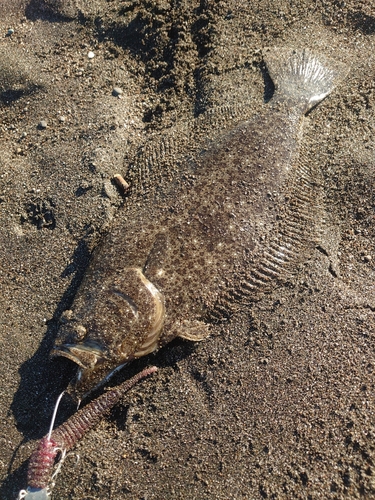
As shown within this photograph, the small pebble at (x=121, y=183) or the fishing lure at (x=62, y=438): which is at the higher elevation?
the small pebble at (x=121, y=183)

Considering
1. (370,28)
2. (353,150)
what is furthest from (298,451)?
(370,28)

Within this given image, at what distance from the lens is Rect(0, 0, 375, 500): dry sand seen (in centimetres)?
397

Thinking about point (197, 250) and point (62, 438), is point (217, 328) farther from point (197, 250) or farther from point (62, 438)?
point (62, 438)

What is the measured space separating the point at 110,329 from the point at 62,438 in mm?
1110

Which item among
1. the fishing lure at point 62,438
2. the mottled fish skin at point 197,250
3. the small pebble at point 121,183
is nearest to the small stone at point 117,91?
the small pebble at point 121,183

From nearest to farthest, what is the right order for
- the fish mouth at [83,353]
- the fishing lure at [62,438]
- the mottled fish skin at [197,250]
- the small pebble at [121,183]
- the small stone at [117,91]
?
the fishing lure at [62,438]
the fish mouth at [83,353]
the mottled fish skin at [197,250]
the small pebble at [121,183]
the small stone at [117,91]

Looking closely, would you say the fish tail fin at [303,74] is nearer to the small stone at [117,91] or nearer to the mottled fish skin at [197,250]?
the mottled fish skin at [197,250]

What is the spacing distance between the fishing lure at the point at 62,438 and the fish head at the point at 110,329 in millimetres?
173

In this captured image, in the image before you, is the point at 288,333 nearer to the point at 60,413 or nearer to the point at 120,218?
the point at 120,218

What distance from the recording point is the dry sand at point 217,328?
3969mm

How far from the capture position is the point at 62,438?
4.05 m

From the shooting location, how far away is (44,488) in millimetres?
3902

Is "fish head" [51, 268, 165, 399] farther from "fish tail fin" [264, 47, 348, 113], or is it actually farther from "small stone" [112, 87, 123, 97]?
"fish tail fin" [264, 47, 348, 113]

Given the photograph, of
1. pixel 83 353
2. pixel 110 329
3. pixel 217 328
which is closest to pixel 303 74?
pixel 217 328
